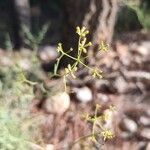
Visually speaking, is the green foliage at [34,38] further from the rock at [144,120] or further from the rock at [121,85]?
the rock at [144,120]

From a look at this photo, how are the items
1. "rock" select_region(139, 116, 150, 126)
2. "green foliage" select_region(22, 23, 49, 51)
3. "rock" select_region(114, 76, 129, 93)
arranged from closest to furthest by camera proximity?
"green foliage" select_region(22, 23, 49, 51)
"rock" select_region(139, 116, 150, 126)
"rock" select_region(114, 76, 129, 93)

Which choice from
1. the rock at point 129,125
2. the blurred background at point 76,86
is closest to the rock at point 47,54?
the blurred background at point 76,86

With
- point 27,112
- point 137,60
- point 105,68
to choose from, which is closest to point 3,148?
point 27,112

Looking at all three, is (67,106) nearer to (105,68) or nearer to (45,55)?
(105,68)

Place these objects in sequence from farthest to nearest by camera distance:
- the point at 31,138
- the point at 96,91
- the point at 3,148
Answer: the point at 96,91, the point at 31,138, the point at 3,148

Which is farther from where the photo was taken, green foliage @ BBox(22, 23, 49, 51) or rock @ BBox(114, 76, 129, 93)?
rock @ BBox(114, 76, 129, 93)

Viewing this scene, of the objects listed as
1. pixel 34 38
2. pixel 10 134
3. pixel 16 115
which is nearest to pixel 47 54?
pixel 34 38

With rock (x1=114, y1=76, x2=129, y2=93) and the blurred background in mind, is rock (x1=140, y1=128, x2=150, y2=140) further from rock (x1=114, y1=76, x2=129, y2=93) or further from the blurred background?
rock (x1=114, y1=76, x2=129, y2=93)

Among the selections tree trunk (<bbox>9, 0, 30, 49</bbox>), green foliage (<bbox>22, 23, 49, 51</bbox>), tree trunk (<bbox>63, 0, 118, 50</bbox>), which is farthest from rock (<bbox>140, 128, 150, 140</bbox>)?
tree trunk (<bbox>9, 0, 30, 49</bbox>)
